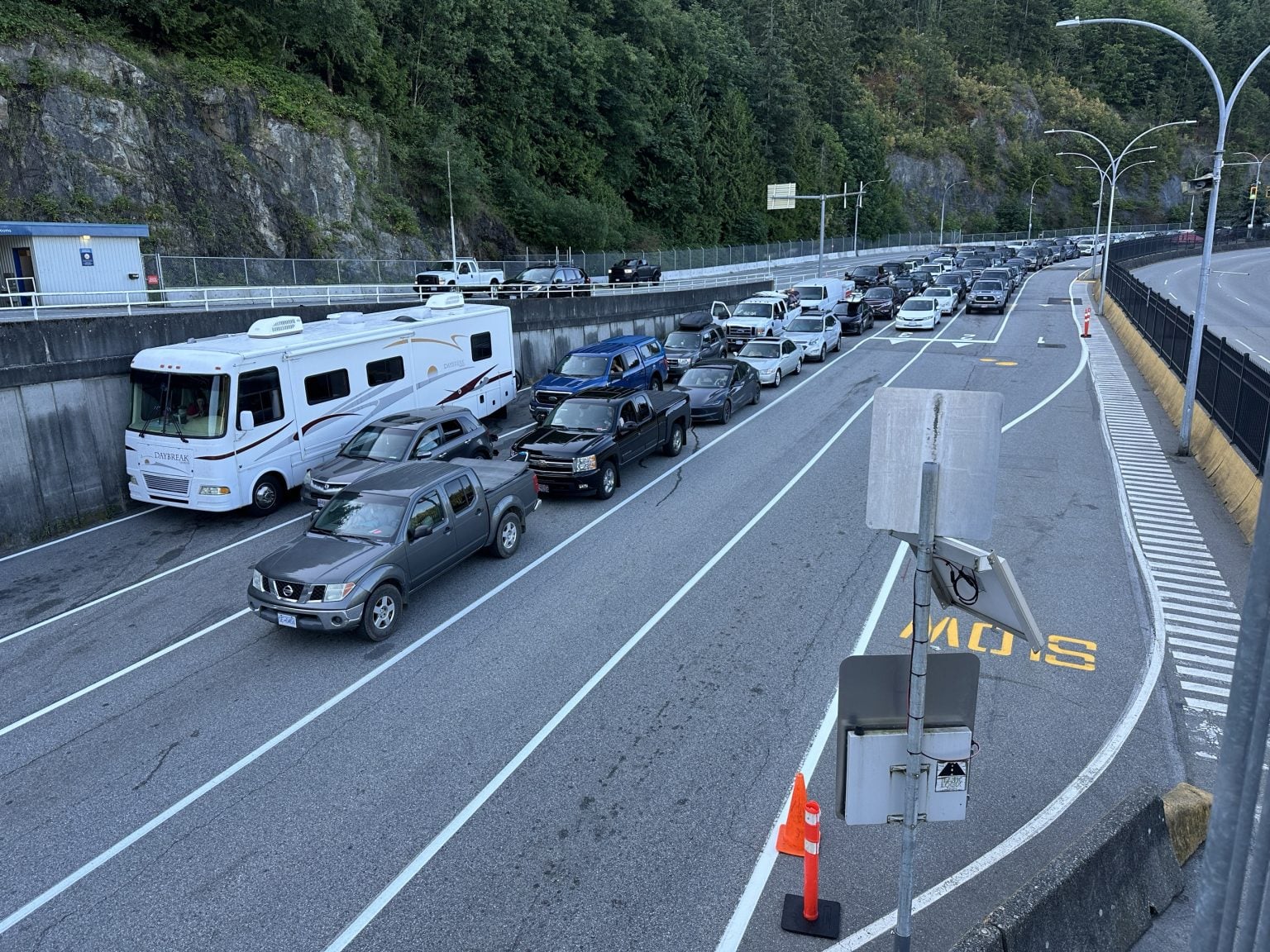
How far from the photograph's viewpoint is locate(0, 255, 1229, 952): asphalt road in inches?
255

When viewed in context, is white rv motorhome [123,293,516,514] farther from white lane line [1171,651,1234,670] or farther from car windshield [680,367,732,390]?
white lane line [1171,651,1234,670]

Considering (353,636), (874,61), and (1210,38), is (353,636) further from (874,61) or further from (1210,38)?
(1210,38)

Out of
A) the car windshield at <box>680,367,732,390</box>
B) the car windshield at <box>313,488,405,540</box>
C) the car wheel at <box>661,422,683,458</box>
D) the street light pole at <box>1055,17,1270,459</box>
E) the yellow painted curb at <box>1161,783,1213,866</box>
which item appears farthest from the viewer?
the car windshield at <box>680,367,732,390</box>

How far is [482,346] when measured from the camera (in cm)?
2147

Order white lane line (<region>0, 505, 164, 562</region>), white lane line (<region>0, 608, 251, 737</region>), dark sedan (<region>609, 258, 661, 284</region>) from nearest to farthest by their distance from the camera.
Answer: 1. white lane line (<region>0, 608, 251, 737</region>)
2. white lane line (<region>0, 505, 164, 562</region>)
3. dark sedan (<region>609, 258, 661, 284</region>)

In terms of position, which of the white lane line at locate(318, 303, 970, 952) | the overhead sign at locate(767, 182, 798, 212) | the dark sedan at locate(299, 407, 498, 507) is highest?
the overhead sign at locate(767, 182, 798, 212)

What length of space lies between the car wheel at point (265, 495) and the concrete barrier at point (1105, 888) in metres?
13.9

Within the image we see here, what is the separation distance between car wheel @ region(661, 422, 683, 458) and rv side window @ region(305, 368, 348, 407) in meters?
6.74

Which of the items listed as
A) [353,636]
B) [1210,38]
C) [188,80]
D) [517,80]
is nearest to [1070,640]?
[353,636]

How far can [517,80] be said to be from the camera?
56188 millimetres

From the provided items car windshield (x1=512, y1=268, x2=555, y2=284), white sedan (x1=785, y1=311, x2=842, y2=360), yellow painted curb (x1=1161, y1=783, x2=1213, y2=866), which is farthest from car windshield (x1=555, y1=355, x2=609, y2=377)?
yellow painted curb (x1=1161, y1=783, x2=1213, y2=866)

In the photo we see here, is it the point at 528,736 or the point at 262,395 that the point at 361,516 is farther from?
the point at 262,395

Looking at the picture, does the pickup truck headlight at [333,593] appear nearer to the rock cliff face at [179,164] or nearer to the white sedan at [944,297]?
the rock cliff face at [179,164]

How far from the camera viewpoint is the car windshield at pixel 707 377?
22562mm
